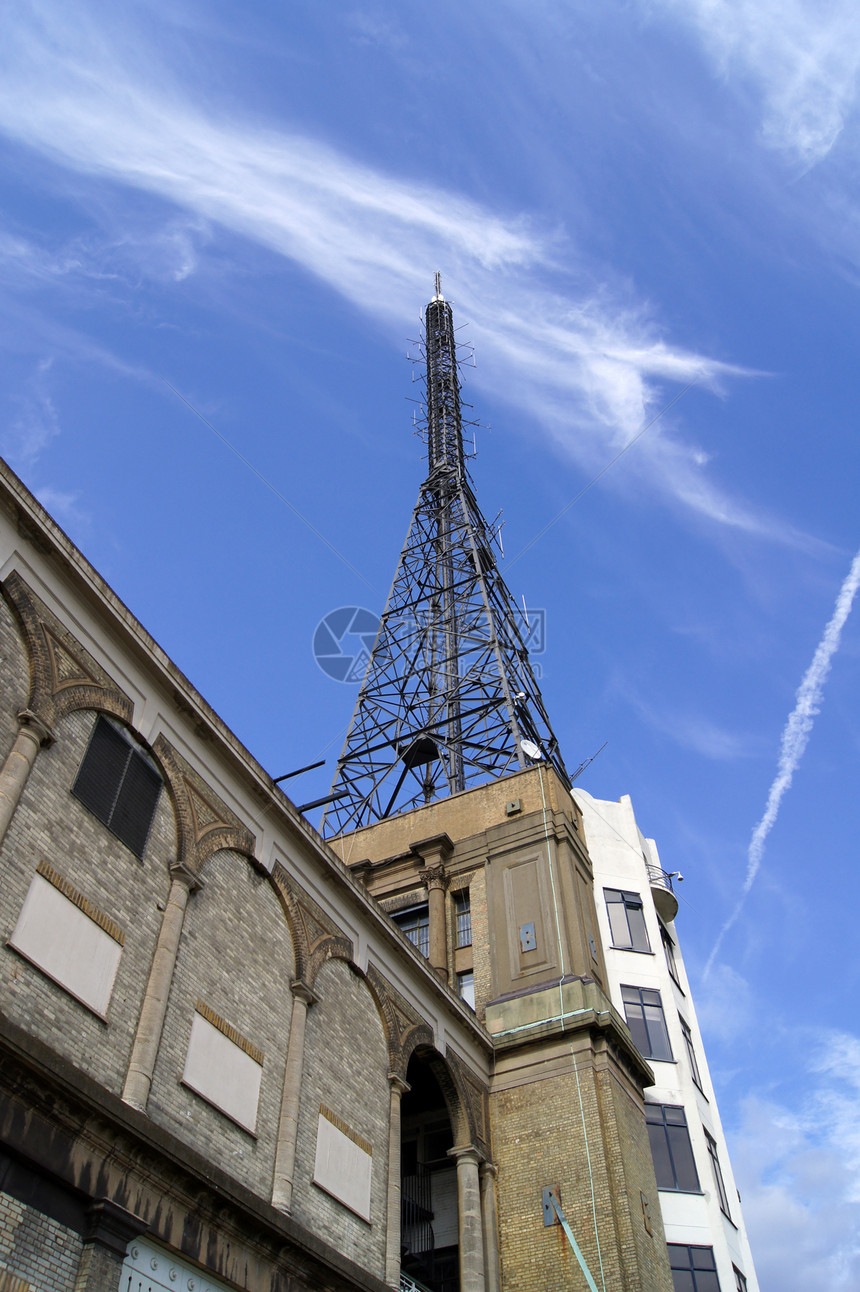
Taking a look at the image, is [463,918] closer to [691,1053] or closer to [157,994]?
[691,1053]

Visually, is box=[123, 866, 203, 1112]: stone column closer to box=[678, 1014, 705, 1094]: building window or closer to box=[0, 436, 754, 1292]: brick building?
box=[0, 436, 754, 1292]: brick building

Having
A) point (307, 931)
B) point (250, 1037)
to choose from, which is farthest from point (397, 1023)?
point (250, 1037)

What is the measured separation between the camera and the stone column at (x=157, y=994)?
12.5 meters

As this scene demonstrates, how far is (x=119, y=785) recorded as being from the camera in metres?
14.2

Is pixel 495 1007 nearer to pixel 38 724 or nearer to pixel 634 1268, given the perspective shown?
pixel 634 1268

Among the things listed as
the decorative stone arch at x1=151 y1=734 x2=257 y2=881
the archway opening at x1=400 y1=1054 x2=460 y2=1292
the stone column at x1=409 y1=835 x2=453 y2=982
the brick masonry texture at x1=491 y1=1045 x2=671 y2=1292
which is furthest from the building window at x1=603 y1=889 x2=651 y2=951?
the decorative stone arch at x1=151 y1=734 x2=257 y2=881

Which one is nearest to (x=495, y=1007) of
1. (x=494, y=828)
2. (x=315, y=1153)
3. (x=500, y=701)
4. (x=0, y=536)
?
(x=494, y=828)

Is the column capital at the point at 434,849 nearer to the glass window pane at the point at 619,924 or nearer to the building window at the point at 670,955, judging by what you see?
the glass window pane at the point at 619,924

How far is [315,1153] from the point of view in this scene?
15578 mm

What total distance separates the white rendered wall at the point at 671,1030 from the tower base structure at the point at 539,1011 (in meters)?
1.59

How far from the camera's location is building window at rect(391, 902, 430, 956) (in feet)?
84.3

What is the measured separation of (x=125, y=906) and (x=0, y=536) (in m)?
4.83

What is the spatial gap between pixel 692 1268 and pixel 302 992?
1201 centimetres

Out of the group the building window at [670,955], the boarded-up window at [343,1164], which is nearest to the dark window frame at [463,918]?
the building window at [670,955]
